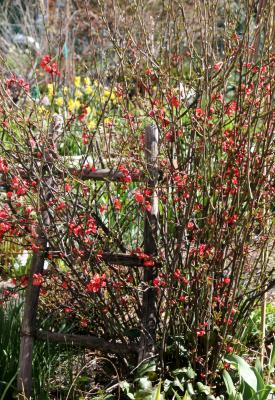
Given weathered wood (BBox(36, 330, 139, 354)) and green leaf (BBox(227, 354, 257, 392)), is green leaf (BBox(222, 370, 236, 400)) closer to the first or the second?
green leaf (BBox(227, 354, 257, 392))

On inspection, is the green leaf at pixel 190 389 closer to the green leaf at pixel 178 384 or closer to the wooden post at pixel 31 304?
the green leaf at pixel 178 384

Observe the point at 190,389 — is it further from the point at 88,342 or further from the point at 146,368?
the point at 88,342

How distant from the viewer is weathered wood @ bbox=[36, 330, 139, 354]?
3496mm

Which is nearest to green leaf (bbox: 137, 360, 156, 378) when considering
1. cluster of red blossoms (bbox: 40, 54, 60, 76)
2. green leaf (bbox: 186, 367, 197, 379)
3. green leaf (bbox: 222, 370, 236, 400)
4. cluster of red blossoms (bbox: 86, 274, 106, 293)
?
green leaf (bbox: 186, 367, 197, 379)

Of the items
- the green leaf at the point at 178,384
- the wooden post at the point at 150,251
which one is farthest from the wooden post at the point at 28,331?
the green leaf at the point at 178,384

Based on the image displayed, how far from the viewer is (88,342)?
356 cm

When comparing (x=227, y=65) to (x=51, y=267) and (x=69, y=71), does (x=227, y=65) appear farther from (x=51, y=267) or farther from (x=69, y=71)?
(x=69, y=71)

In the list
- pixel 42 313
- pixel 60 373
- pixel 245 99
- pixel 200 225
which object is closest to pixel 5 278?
pixel 42 313

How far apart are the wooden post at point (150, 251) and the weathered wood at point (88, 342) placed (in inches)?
2.8

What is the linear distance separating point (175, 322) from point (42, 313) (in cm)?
86

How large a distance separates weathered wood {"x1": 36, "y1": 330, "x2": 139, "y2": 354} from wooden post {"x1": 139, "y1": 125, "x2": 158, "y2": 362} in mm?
71

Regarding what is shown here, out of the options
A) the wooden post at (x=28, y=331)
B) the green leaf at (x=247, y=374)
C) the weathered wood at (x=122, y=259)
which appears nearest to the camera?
the green leaf at (x=247, y=374)

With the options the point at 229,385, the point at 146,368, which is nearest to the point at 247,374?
the point at 229,385

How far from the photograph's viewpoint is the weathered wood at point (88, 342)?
11.5 feet
